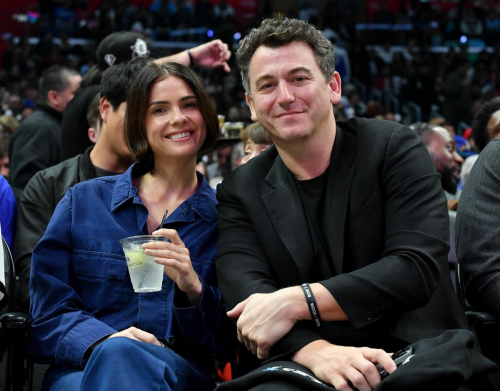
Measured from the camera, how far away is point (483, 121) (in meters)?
4.67

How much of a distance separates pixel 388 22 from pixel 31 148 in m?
16.5

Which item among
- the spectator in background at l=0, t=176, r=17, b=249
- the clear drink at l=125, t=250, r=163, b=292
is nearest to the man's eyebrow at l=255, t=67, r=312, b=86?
the clear drink at l=125, t=250, r=163, b=292

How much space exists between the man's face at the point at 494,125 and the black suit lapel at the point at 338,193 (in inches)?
88.5

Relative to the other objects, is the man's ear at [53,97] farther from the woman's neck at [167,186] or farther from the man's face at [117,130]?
the woman's neck at [167,186]

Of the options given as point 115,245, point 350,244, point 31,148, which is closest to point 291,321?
point 350,244

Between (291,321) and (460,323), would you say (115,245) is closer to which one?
(291,321)

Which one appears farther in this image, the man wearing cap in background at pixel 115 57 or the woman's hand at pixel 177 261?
the man wearing cap in background at pixel 115 57

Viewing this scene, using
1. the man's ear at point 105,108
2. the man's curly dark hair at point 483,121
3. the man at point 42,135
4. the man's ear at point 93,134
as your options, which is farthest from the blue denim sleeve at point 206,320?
the man's curly dark hair at point 483,121

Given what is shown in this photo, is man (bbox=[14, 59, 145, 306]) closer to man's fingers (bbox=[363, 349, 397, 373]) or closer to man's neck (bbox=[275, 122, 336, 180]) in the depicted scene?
man's neck (bbox=[275, 122, 336, 180])

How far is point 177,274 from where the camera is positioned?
7.81 ft

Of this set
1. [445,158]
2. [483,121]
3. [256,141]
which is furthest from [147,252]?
[445,158]

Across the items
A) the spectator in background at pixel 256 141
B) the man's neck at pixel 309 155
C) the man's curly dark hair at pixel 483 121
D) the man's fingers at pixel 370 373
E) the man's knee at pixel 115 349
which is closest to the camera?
the man's fingers at pixel 370 373

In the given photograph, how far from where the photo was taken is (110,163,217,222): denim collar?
264 cm

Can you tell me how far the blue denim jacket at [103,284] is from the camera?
243 cm
